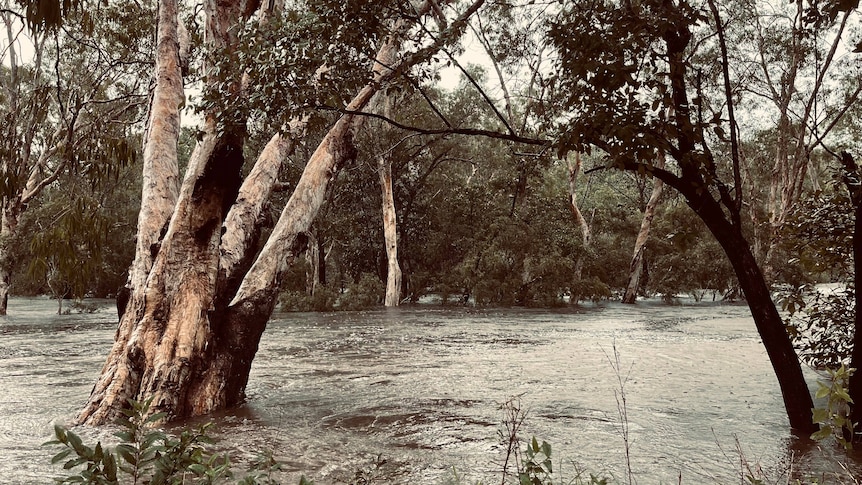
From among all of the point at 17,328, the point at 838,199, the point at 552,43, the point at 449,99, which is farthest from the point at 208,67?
the point at 449,99

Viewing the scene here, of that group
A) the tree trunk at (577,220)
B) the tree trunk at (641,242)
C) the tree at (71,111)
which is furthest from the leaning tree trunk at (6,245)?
the tree trunk at (641,242)

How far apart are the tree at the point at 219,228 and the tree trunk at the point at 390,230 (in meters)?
19.3

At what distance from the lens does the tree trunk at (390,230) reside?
27.6m

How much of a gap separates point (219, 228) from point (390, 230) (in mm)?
20907

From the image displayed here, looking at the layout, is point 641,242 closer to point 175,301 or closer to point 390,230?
point 390,230

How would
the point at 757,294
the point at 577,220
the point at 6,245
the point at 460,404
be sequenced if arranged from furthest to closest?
1. the point at 577,220
2. the point at 6,245
3. the point at 460,404
4. the point at 757,294

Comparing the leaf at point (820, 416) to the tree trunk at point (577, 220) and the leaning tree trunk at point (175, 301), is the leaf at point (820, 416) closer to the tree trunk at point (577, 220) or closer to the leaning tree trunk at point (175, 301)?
the leaning tree trunk at point (175, 301)

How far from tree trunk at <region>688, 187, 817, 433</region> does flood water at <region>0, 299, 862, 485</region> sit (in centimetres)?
51

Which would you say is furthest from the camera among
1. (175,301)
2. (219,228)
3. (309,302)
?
(309,302)

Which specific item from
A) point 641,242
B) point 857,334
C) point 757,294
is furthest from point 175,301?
point 641,242

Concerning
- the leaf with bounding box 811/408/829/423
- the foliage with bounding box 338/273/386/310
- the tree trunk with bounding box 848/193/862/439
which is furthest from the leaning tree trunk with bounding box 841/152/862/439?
the foliage with bounding box 338/273/386/310

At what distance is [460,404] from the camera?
25.1 ft

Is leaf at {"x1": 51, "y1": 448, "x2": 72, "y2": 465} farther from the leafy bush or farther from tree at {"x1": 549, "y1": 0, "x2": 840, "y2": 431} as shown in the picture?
the leafy bush

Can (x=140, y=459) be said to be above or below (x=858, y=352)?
below
